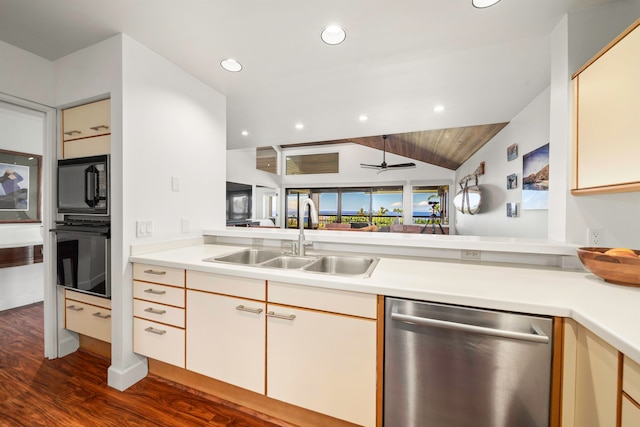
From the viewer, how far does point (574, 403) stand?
901 mm

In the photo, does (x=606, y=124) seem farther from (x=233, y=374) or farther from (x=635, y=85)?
(x=233, y=374)

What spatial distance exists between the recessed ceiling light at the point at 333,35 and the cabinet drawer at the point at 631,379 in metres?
1.97

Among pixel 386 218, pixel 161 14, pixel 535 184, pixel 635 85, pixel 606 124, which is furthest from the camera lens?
pixel 386 218

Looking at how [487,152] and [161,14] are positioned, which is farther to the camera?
[487,152]

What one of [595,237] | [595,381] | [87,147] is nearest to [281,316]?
[595,381]

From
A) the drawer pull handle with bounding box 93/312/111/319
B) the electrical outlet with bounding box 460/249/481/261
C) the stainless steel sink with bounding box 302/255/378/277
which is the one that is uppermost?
the electrical outlet with bounding box 460/249/481/261

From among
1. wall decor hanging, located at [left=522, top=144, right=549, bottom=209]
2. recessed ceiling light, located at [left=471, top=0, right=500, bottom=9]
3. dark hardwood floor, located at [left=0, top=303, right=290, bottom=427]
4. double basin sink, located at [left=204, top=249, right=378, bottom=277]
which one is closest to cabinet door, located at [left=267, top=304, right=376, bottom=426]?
dark hardwood floor, located at [left=0, top=303, right=290, bottom=427]

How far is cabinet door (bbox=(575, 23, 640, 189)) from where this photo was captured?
3.44 ft

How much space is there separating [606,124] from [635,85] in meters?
0.18

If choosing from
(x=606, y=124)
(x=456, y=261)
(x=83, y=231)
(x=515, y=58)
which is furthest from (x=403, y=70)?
(x=83, y=231)

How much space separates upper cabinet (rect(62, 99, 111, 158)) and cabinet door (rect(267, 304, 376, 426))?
172 cm

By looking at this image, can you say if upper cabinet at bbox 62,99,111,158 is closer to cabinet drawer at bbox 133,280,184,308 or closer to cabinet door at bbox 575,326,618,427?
cabinet drawer at bbox 133,280,184,308

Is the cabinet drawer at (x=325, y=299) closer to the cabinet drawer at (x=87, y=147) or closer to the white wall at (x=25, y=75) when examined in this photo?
the cabinet drawer at (x=87, y=147)

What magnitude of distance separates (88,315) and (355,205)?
23.7 ft
